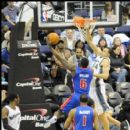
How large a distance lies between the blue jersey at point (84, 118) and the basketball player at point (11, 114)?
3.40 feet

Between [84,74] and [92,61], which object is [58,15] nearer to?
[92,61]

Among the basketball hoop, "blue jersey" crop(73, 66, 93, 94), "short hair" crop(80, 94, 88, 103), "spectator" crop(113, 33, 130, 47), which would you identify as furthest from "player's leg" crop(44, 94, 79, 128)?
"spectator" crop(113, 33, 130, 47)

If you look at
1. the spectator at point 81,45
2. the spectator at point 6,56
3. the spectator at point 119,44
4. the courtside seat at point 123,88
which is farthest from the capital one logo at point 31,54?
the spectator at point 119,44

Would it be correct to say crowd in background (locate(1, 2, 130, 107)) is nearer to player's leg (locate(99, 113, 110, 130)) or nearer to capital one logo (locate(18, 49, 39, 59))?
capital one logo (locate(18, 49, 39, 59))

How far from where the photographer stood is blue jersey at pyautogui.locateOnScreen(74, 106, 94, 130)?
13.0 m

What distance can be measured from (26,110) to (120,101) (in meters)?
2.20

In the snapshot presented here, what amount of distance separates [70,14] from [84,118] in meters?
3.51

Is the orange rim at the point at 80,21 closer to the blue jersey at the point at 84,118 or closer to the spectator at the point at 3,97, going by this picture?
the spectator at the point at 3,97

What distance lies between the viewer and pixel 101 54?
14.2 metres

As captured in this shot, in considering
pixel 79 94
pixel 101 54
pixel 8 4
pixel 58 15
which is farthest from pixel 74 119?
pixel 8 4

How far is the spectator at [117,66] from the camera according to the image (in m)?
16.4

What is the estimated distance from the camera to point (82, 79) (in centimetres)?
1366

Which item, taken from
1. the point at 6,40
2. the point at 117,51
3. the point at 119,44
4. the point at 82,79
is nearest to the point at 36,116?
the point at 82,79

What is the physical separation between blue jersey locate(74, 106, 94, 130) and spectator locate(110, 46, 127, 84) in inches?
133
